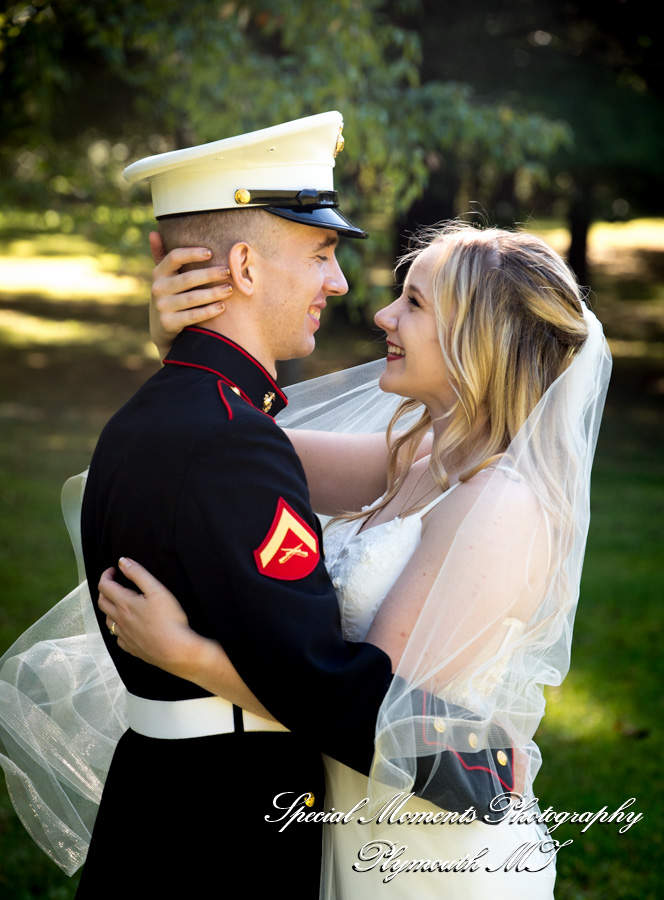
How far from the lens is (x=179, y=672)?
1.99 meters

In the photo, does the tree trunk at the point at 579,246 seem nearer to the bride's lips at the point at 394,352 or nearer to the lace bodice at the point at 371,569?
the bride's lips at the point at 394,352

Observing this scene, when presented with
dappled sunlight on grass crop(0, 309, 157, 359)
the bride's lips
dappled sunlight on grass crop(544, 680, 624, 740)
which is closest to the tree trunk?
dappled sunlight on grass crop(0, 309, 157, 359)

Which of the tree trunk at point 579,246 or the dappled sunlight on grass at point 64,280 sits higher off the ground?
the tree trunk at point 579,246

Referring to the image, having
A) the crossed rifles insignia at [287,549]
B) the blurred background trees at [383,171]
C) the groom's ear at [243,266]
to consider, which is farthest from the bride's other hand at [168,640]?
the blurred background trees at [383,171]

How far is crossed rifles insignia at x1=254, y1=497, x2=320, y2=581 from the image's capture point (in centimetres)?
191

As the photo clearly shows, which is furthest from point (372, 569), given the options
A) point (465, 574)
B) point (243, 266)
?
point (243, 266)

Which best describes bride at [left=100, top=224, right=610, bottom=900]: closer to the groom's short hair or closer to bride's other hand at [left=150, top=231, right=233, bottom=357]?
bride's other hand at [left=150, top=231, right=233, bottom=357]

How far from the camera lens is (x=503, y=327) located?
2426mm

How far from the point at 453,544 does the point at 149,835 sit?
100 centimetres

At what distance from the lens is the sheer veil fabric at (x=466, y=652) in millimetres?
2098

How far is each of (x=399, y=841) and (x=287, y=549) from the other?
878 millimetres

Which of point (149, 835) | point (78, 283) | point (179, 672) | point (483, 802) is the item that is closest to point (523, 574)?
point (483, 802)

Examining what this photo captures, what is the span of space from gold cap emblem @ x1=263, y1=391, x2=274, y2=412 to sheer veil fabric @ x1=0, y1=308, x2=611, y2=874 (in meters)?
0.57

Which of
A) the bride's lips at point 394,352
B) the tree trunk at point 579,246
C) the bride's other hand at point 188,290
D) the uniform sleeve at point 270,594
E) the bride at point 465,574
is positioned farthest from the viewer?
the tree trunk at point 579,246
